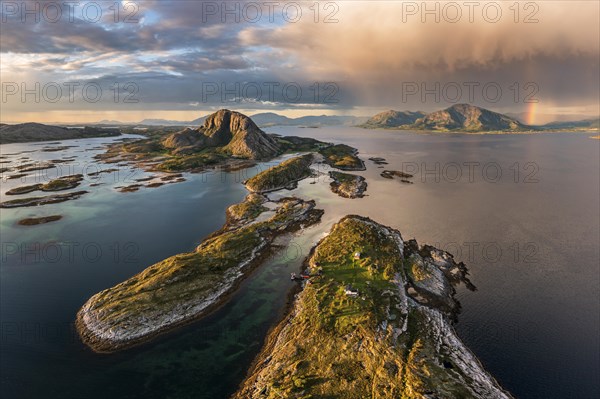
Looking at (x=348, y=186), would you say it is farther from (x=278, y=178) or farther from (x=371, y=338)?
(x=371, y=338)

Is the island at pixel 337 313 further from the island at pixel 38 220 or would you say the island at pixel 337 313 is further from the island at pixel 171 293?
the island at pixel 38 220

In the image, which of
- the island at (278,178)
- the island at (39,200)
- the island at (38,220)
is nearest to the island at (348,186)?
the island at (278,178)

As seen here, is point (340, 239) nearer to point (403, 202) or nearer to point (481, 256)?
point (481, 256)

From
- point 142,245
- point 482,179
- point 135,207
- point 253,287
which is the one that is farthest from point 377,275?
point 482,179

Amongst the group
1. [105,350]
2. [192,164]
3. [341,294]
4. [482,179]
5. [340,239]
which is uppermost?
[192,164]

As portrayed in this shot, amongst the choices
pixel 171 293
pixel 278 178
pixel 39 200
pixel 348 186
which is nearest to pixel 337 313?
pixel 171 293
